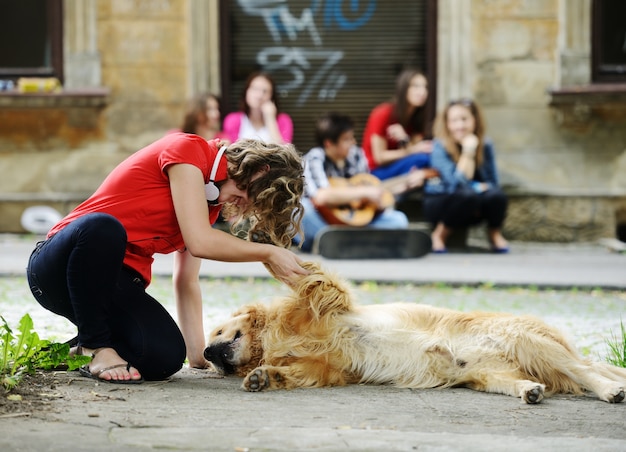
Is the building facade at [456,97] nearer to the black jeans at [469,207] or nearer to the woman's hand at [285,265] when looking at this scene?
the black jeans at [469,207]

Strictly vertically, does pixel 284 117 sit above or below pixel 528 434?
above

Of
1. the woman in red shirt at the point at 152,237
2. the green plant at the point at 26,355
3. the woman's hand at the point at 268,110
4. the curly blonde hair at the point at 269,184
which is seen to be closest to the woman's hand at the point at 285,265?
the woman in red shirt at the point at 152,237

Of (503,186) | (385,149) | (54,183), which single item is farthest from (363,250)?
(54,183)

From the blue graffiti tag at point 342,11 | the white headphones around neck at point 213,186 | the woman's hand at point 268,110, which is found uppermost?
the blue graffiti tag at point 342,11

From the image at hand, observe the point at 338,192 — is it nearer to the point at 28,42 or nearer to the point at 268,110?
the point at 268,110

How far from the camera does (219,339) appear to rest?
14.7 ft

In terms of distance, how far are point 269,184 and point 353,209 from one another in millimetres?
5931

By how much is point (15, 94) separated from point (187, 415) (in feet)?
27.6

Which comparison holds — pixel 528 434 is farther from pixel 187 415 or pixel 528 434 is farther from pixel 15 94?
pixel 15 94

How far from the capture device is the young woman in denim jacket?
10.4 m

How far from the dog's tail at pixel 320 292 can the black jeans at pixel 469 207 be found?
6.19m

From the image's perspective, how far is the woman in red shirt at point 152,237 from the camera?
13.6 ft

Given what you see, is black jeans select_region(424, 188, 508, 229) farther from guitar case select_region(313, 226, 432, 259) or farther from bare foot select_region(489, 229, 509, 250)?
guitar case select_region(313, 226, 432, 259)

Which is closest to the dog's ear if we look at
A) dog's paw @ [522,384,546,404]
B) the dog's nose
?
the dog's nose
